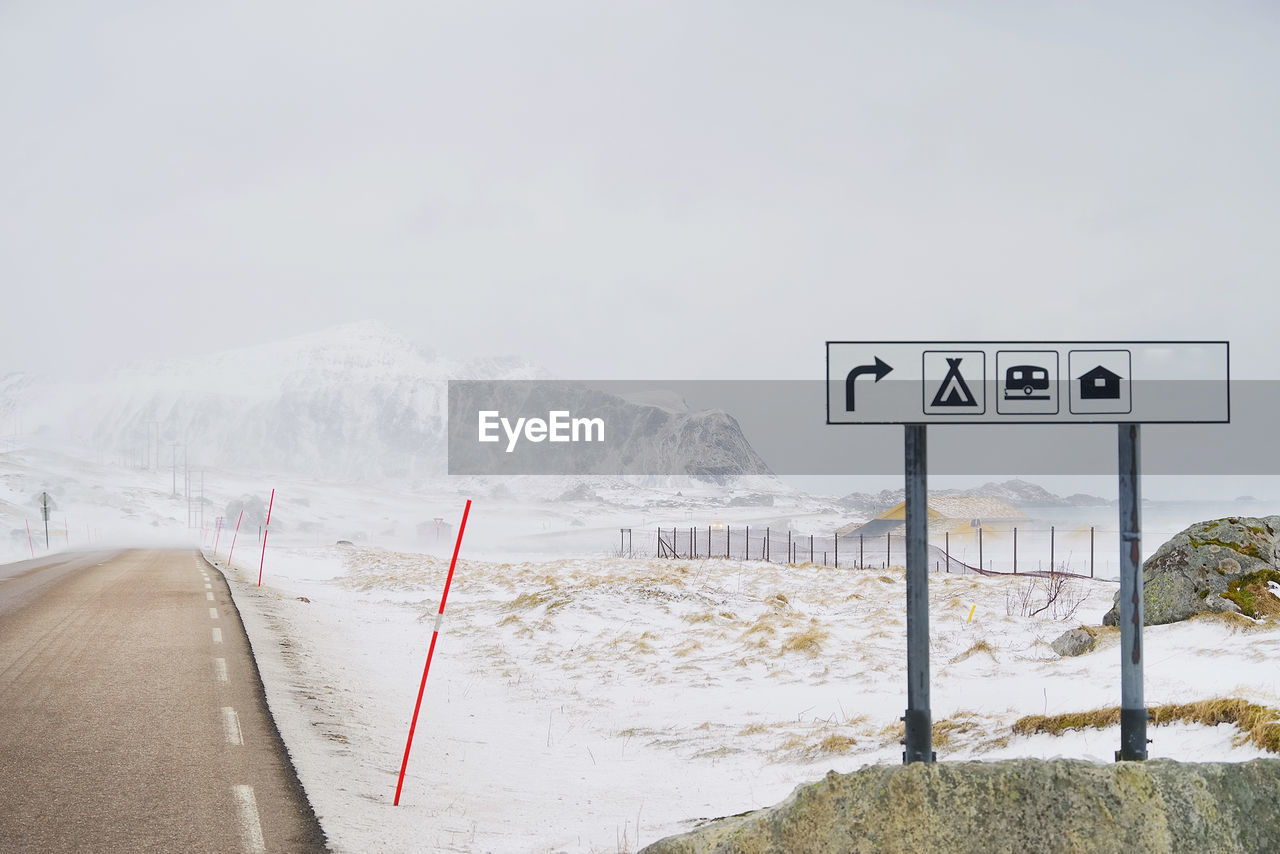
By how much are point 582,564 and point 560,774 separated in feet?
114

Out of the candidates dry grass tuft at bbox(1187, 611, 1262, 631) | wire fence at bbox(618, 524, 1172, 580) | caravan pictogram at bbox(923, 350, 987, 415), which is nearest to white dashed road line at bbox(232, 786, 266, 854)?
caravan pictogram at bbox(923, 350, 987, 415)

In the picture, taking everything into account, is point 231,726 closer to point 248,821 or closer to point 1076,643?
point 248,821

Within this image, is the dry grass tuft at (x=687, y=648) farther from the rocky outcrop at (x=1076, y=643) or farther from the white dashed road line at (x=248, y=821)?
the white dashed road line at (x=248, y=821)

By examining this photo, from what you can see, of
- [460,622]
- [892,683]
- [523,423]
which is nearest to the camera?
[523,423]

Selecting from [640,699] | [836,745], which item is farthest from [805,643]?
[836,745]

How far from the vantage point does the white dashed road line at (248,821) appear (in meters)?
6.06

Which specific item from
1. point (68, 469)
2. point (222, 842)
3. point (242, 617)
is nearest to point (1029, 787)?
point (222, 842)

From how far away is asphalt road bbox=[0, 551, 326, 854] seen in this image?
634cm

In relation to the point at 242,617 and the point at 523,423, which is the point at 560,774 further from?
the point at 242,617

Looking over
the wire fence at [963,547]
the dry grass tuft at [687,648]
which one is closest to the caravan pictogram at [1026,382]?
the dry grass tuft at [687,648]

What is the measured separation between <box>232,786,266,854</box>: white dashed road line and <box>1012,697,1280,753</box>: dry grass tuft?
6.30m

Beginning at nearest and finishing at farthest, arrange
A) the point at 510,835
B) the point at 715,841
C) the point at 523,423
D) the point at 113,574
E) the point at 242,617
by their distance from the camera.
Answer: the point at 715,841 → the point at 510,835 → the point at 523,423 → the point at 242,617 → the point at 113,574

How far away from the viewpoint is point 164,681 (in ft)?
37.7

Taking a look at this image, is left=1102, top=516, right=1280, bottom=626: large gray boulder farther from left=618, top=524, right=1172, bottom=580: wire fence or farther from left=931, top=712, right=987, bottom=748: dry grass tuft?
left=618, top=524, right=1172, bottom=580: wire fence
